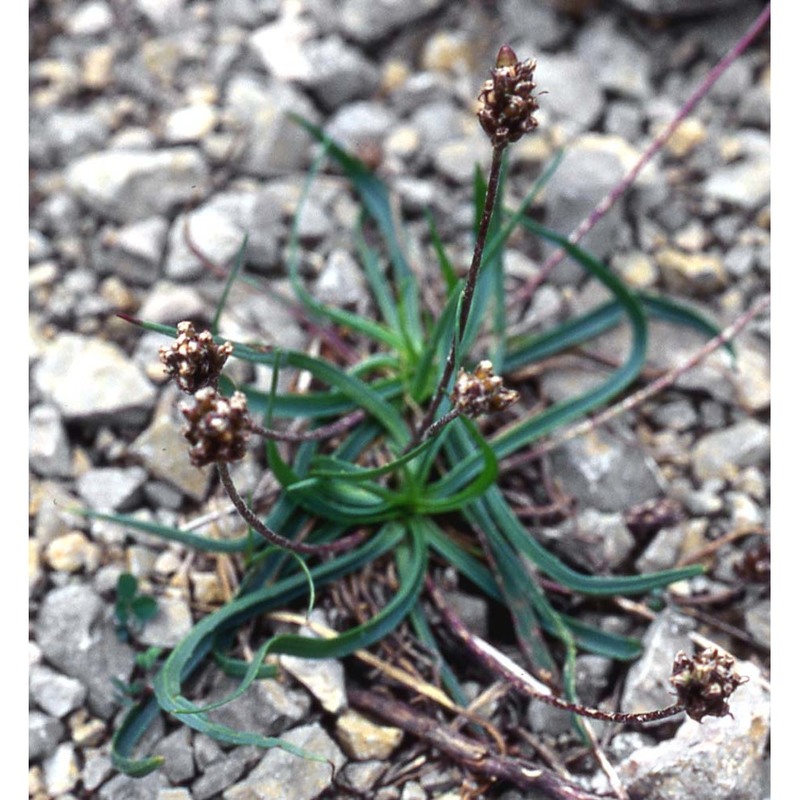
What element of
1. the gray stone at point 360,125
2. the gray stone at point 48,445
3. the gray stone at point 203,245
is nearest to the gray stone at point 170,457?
the gray stone at point 48,445

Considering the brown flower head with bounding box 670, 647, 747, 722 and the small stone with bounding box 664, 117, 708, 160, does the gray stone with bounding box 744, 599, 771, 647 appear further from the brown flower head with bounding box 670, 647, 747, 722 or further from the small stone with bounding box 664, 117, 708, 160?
the small stone with bounding box 664, 117, 708, 160

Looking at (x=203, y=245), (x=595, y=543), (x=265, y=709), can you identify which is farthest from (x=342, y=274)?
(x=265, y=709)

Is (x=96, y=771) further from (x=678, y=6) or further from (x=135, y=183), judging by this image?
(x=678, y=6)

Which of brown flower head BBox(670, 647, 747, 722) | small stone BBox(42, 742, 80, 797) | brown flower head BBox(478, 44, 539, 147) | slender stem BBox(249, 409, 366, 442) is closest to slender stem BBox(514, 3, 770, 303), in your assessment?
slender stem BBox(249, 409, 366, 442)

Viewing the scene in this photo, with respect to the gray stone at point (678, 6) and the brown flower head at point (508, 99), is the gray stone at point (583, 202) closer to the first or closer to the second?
the gray stone at point (678, 6)

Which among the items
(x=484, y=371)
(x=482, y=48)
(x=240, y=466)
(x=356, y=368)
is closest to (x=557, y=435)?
(x=356, y=368)

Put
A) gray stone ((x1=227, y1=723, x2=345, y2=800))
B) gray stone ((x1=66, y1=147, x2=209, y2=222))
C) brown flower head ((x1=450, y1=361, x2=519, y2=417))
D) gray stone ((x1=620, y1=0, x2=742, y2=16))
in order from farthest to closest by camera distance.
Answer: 1. gray stone ((x1=620, y1=0, x2=742, y2=16))
2. gray stone ((x1=66, y1=147, x2=209, y2=222))
3. gray stone ((x1=227, y1=723, x2=345, y2=800))
4. brown flower head ((x1=450, y1=361, x2=519, y2=417))
